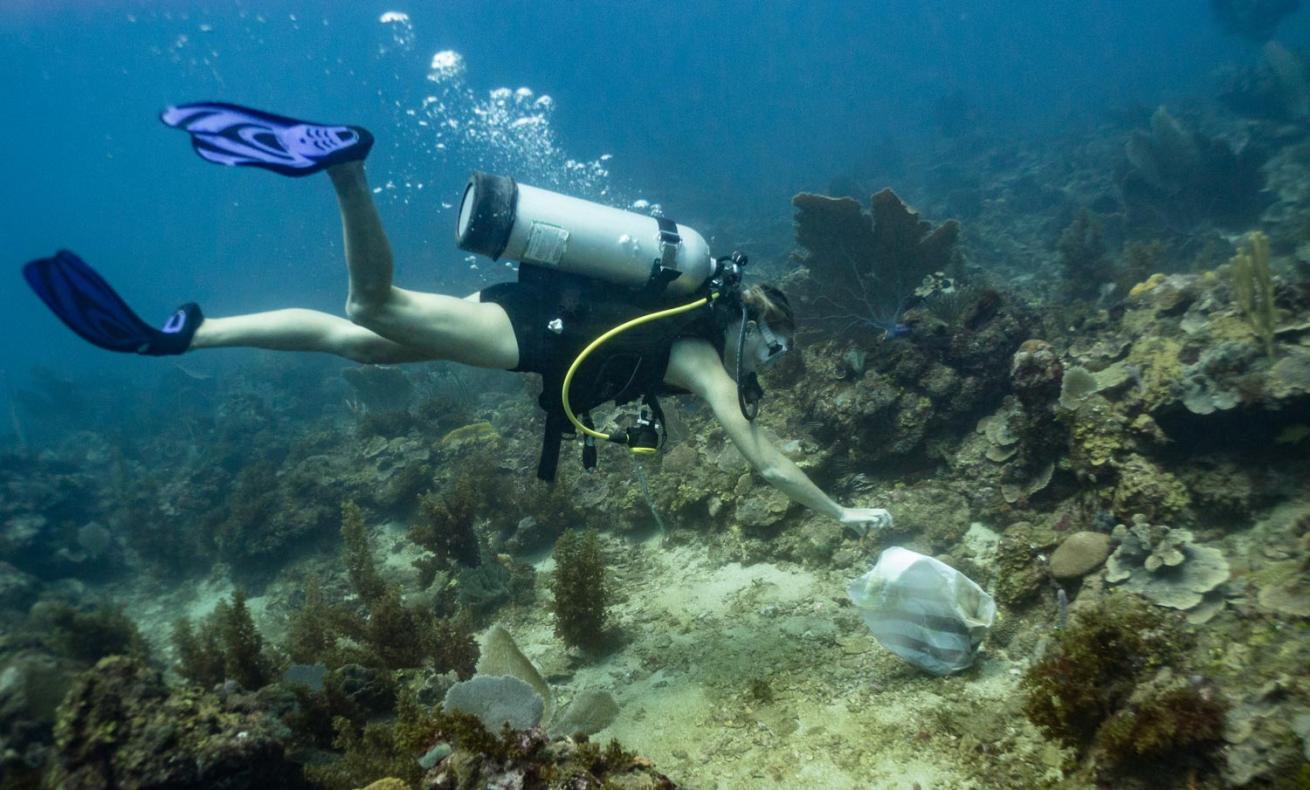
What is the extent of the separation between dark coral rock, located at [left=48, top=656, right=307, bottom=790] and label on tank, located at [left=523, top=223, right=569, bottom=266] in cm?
306

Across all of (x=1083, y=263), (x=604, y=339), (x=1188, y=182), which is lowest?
(x=604, y=339)

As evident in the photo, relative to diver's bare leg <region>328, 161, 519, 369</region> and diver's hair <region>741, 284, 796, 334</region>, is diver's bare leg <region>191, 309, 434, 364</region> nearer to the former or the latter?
diver's bare leg <region>328, 161, 519, 369</region>

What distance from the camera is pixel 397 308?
3480mm

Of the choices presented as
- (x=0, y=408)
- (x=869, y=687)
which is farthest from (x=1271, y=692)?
(x=0, y=408)

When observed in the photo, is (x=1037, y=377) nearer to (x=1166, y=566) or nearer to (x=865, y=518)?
(x=1166, y=566)

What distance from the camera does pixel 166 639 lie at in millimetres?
8648

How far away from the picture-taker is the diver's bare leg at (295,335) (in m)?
3.62

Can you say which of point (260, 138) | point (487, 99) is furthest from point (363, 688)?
point (487, 99)

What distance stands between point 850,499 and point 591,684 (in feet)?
10.7

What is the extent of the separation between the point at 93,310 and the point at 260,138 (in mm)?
1333

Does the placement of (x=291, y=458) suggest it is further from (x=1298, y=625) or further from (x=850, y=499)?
(x=1298, y=625)

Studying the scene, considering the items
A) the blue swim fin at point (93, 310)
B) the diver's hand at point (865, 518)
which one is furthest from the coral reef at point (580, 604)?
the blue swim fin at point (93, 310)

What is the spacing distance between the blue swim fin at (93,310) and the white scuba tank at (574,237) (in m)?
1.78

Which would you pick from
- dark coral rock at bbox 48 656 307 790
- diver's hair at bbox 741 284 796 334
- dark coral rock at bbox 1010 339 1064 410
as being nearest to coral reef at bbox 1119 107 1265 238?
dark coral rock at bbox 1010 339 1064 410
